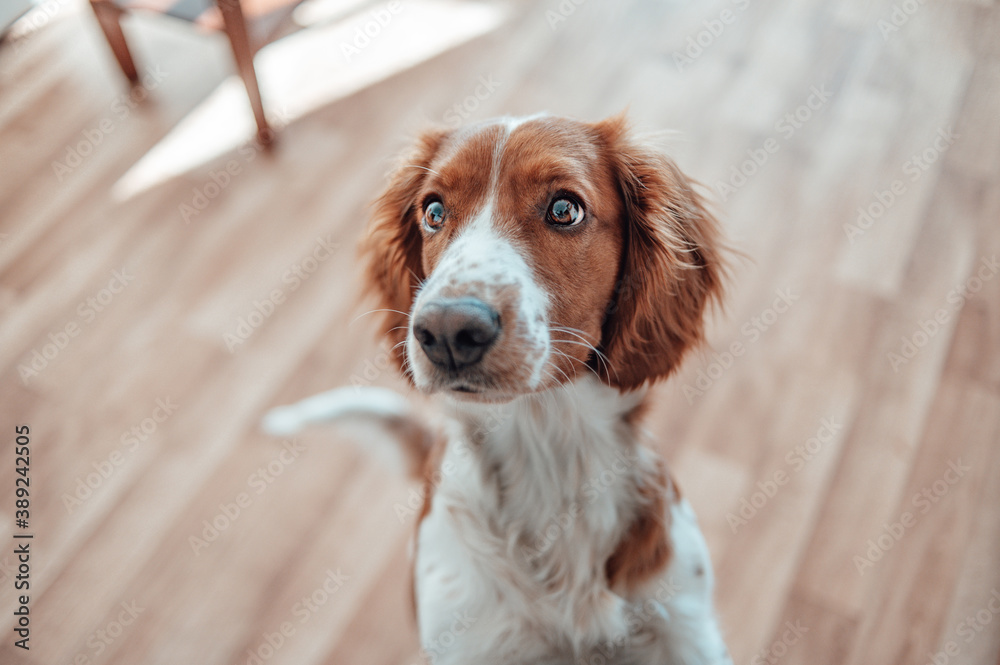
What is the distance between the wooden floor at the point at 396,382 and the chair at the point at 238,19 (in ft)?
1.02

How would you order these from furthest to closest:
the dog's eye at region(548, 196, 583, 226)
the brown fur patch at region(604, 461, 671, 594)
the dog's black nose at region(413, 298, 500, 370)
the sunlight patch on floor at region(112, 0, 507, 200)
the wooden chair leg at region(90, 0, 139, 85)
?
the sunlight patch on floor at region(112, 0, 507, 200) < the wooden chair leg at region(90, 0, 139, 85) < the brown fur patch at region(604, 461, 671, 594) < the dog's eye at region(548, 196, 583, 226) < the dog's black nose at region(413, 298, 500, 370)

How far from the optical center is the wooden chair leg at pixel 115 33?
129 inches

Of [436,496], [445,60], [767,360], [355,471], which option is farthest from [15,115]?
[767,360]

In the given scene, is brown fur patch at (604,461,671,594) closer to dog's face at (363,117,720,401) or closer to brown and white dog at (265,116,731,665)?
brown and white dog at (265,116,731,665)

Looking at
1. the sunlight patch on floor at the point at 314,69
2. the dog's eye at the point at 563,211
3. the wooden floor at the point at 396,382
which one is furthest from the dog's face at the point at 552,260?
the sunlight patch on floor at the point at 314,69

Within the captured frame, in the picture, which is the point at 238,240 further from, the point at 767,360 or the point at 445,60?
Answer: the point at 767,360

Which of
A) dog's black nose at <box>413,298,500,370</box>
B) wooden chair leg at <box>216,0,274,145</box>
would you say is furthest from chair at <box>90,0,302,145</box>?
dog's black nose at <box>413,298,500,370</box>

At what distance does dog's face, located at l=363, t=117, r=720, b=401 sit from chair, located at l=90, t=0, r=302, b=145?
182cm

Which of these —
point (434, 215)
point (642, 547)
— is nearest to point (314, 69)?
point (434, 215)

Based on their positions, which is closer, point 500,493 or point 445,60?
point 500,493

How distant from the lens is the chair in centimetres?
308

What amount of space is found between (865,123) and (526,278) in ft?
8.51

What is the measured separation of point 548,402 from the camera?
1.61 m

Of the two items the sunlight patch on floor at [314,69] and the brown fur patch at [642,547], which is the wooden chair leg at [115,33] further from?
the brown fur patch at [642,547]
